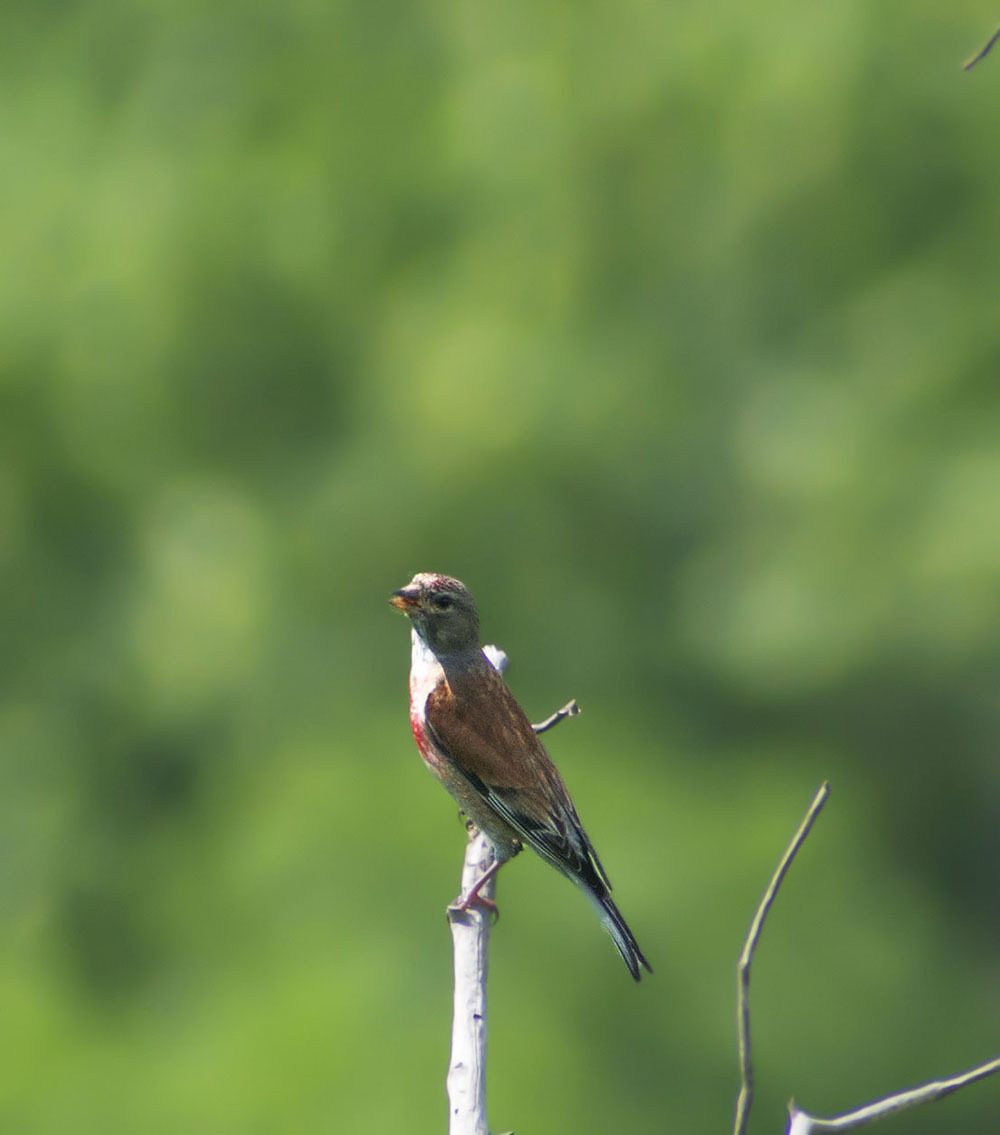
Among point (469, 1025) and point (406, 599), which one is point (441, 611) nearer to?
point (406, 599)

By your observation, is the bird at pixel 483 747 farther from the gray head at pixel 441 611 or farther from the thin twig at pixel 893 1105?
the thin twig at pixel 893 1105

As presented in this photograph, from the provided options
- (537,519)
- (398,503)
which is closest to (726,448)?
(537,519)

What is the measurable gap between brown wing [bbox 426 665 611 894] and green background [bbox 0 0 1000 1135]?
9.98ft

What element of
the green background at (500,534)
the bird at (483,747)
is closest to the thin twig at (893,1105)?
the bird at (483,747)

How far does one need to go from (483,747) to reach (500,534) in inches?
234

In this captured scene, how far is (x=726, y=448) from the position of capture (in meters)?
9.35

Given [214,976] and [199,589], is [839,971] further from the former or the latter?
[199,589]

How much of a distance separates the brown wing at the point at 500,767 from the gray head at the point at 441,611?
8 centimetres

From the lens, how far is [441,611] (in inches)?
141

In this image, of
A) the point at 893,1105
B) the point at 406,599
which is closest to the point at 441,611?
the point at 406,599

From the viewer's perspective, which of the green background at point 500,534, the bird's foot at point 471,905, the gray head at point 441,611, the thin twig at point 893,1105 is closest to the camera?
the thin twig at point 893,1105

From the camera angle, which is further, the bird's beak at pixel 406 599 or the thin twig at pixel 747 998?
the bird's beak at pixel 406 599

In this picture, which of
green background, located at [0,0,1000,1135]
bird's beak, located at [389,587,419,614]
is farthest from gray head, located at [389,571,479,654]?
green background, located at [0,0,1000,1135]

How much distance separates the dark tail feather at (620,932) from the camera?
3.32 m
